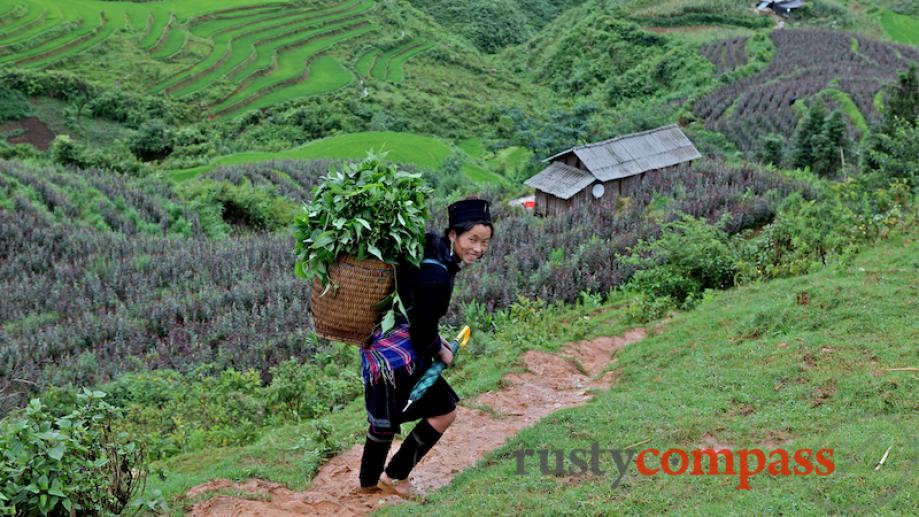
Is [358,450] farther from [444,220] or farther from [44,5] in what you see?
[44,5]

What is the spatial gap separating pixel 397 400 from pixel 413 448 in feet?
1.38

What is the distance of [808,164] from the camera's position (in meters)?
24.0

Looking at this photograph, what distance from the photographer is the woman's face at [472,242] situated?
477 centimetres

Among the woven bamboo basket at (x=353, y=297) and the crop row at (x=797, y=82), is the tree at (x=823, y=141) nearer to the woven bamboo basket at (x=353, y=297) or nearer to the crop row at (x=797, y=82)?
the crop row at (x=797, y=82)

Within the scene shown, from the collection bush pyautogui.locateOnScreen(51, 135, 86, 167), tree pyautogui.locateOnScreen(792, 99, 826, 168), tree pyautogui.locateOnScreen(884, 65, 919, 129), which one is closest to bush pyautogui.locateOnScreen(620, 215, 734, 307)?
tree pyautogui.locateOnScreen(884, 65, 919, 129)

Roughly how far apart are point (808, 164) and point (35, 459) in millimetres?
23813

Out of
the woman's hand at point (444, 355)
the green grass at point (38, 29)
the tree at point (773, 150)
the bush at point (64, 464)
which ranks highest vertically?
the green grass at point (38, 29)

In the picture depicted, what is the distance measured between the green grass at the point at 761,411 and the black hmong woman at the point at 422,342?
0.53 m

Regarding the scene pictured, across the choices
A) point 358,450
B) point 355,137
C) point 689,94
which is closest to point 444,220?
point 358,450

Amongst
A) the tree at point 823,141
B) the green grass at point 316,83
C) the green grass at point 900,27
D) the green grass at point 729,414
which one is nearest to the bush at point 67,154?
the green grass at point 316,83

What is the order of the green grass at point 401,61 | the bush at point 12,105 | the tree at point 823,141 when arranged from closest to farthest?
1. the tree at point 823,141
2. the bush at point 12,105
3. the green grass at point 401,61

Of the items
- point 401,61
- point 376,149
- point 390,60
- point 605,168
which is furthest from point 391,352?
point 401,61

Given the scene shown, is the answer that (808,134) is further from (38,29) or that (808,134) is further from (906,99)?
(38,29)

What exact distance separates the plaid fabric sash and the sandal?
82cm
